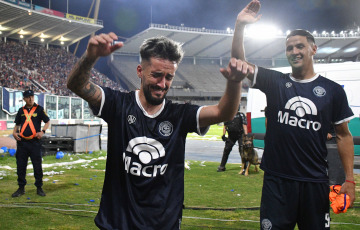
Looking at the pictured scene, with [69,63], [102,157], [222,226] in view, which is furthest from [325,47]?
[222,226]

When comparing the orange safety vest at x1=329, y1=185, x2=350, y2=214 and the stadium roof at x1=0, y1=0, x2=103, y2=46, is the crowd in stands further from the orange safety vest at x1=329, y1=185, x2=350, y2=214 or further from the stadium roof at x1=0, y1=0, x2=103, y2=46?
the orange safety vest at x1=329, y1=185, x2=350, y2=214

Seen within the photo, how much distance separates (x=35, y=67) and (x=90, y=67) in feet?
141

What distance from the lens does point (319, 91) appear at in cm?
290

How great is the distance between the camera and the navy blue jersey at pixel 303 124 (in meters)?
2.81

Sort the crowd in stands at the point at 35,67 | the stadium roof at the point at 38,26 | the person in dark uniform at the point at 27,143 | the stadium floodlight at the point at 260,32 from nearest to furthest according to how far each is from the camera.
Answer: the person in dark uniform at the point at 27,143, the crowd in stands at the point at 35,67, the stadium roof at the point at 38,26, the stadium floodlight at the point at 260,32

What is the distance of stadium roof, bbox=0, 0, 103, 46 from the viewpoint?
37.3m

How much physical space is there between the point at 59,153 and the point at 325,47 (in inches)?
2649

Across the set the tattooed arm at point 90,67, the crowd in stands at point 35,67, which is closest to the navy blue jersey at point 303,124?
the tattooed arm at point 90,67

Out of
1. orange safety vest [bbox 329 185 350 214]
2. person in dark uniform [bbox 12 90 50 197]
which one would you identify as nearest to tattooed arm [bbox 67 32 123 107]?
orange safety vest [bbox 329 185 350 214]

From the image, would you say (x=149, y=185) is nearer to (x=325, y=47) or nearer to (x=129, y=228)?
(x=129, y=228)

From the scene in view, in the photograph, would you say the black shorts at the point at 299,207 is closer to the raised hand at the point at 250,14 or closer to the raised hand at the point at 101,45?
the raised hand at the point at 250,14

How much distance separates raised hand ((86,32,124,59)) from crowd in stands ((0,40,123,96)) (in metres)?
31.7

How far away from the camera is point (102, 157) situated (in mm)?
13055

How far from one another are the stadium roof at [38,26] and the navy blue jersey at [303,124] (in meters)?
38.7
